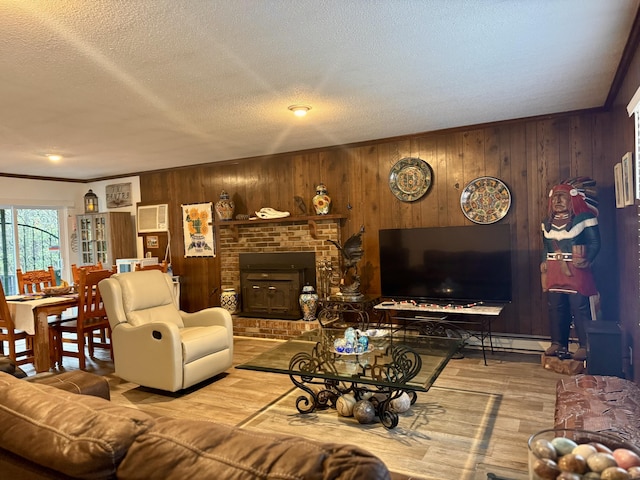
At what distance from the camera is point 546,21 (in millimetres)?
2320

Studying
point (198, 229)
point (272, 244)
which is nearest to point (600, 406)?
point (272, 244)

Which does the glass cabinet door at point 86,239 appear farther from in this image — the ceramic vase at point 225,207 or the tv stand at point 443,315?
the tv stand at point 443,315

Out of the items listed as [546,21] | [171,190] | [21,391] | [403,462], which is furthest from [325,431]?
[171,190]

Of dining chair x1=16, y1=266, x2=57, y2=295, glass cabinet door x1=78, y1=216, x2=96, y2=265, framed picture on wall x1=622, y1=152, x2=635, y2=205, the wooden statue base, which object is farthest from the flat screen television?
glass cabinet door x1=78, y1=216, x2=96, y2=265

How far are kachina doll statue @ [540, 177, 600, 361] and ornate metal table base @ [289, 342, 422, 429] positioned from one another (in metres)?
1.62

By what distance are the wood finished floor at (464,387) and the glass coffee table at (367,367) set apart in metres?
0.35

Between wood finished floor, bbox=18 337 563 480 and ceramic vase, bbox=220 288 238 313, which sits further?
ceramic vase, bbox=220 288 238 313

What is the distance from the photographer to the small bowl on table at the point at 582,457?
0.99 meters

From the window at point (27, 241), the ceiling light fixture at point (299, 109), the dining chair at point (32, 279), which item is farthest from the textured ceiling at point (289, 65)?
the window at point (27, 241)

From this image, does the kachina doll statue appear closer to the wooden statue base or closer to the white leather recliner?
the wooden statue base

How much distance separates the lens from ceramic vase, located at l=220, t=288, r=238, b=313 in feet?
19.6

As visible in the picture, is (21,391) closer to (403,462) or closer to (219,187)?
(403,462)

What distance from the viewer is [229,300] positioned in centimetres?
597

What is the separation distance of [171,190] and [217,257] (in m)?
1.30
